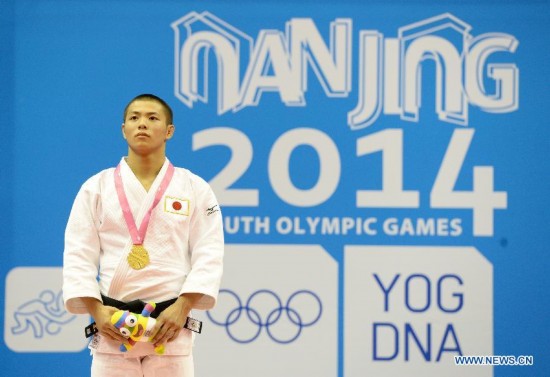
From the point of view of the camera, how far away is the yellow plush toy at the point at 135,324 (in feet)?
8.94

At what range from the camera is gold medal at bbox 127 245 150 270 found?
2852mm

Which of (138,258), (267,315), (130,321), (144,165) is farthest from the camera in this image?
(267,315)

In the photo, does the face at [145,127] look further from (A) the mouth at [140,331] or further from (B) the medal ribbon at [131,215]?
(A) the mouth at [140,331]

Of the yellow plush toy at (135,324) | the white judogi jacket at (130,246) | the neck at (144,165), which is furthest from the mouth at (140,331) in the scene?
the neck at (144,165)

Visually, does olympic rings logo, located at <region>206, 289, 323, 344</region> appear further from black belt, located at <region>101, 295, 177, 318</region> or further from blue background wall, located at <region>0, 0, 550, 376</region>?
black belt, located at <region>101, 295, 177, 318</region>

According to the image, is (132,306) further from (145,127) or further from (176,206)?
(145,127)

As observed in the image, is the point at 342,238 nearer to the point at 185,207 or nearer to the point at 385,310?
the point at 385,310

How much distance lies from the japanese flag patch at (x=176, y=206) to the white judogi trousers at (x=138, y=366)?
52 cm

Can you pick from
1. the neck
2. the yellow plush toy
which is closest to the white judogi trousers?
the yellow plush toy

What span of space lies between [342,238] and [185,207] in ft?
4.53

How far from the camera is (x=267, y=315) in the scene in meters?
4.17

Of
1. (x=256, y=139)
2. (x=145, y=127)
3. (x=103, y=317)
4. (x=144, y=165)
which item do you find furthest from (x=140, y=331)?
(x=256, y=139)

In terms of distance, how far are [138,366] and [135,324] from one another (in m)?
0.24

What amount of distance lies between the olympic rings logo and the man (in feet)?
3.98
